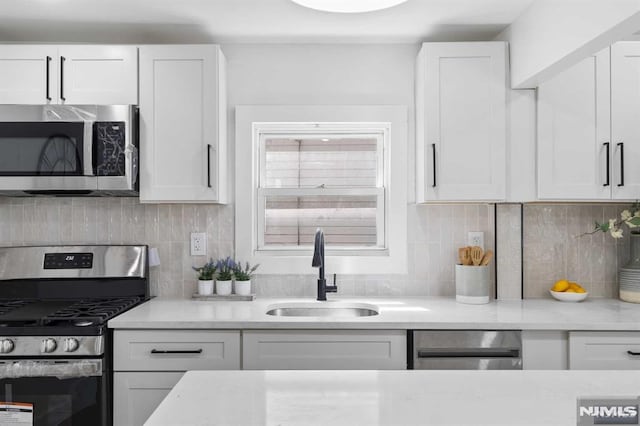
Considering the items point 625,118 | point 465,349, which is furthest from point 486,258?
point 625,118

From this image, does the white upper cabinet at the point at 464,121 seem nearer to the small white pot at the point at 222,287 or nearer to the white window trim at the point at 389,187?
the white window trim at the point at 389,187

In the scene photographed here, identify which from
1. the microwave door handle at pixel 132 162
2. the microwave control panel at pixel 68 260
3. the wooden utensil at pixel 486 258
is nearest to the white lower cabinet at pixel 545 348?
the wooden utensil at pixel 486 258

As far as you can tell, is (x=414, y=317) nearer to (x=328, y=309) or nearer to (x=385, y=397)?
(x=328, y=309)

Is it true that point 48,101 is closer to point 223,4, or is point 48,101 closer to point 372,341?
point 223,4

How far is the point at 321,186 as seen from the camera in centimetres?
285

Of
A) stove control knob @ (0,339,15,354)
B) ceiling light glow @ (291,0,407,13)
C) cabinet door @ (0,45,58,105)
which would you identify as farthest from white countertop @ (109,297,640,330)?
ceiling light glow @ (291,0,407,13)

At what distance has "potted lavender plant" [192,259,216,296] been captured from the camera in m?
2.60

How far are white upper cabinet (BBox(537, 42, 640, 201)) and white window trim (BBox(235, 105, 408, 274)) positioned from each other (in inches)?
30.2

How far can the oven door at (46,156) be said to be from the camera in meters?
→ 2.32

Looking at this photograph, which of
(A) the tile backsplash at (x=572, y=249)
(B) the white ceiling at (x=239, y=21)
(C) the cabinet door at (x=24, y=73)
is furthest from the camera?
(A) the tile backsplash at (x=572, y=249)

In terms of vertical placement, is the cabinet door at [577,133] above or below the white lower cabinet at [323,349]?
above

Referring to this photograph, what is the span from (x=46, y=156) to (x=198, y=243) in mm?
884

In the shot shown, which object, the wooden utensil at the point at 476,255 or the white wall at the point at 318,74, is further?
the white wall at the point at 318,74

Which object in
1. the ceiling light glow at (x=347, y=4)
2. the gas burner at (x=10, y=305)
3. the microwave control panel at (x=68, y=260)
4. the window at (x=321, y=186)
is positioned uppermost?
the ceiling light glow at (x=347, y=4)
